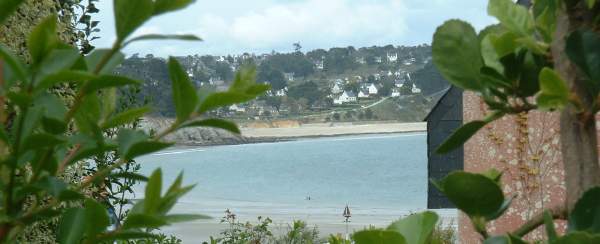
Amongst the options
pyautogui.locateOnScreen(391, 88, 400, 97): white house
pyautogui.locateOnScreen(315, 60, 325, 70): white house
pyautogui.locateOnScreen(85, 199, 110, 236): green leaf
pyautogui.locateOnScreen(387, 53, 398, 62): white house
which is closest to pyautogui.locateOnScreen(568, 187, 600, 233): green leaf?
pyautogui.locateOnScreen(85, 199, 110, 236): green leaf

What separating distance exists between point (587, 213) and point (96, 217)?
365 millimetres

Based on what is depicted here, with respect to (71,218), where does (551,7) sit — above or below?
above

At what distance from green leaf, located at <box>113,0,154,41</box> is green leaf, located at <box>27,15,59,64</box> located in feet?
0.15

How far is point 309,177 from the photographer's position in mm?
61219

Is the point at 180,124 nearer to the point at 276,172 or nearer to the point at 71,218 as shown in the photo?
the point at 71,218

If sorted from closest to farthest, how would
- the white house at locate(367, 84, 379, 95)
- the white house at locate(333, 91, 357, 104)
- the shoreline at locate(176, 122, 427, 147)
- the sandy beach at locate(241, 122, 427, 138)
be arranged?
the white house at locate(367, 84, 379, 95)
the white house at locate(333, 91, 357, 104)
the shoreline at locate(176, 122, 427, 147)
the sandy beach at locate(241, 122, 427, 138)

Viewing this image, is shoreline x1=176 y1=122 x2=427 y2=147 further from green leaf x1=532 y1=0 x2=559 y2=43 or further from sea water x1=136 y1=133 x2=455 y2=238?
green leaf x1=532 y1=0 x2=559 y2=43

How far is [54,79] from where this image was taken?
1.91 ft

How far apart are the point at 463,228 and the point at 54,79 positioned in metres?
7.14

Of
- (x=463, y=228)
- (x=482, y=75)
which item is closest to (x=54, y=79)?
(x=482, y=75)

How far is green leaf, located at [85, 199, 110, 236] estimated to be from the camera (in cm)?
67

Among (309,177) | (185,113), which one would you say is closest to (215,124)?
(185,113)

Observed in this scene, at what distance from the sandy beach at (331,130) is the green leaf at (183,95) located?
84.5 metres

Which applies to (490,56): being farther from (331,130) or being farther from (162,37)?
(331,130)
